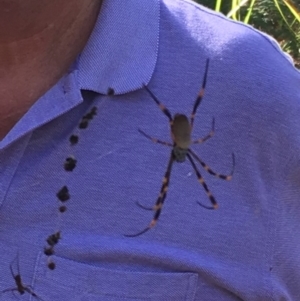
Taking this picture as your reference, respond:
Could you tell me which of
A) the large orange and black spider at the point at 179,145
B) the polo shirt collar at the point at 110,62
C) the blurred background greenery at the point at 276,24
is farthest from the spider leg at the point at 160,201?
the blurred background greenery at the point at 276,24

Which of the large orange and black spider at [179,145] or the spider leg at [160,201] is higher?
the large orange and black spider at [179,145]

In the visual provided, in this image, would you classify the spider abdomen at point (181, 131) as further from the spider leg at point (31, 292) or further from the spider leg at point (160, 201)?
the spider leg at point (31, 292)

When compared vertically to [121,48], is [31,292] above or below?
below

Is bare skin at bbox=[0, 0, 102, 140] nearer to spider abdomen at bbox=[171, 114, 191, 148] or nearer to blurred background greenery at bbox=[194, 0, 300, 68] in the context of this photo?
spider abdomen at bbox=[171, 114, 191, 148]

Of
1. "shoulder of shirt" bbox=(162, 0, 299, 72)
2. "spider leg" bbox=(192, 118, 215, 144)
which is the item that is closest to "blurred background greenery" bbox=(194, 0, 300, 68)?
"shoulder of shirt" bbox=(162, 0, 299, 72)

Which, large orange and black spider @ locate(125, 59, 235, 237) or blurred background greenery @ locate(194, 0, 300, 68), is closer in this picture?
large orange and black spider @ locate(125, 59, 235, 237)

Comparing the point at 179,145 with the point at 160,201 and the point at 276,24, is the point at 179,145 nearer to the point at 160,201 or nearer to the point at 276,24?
the point at 160,201

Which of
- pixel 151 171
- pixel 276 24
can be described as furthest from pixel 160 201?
pixel 276 24

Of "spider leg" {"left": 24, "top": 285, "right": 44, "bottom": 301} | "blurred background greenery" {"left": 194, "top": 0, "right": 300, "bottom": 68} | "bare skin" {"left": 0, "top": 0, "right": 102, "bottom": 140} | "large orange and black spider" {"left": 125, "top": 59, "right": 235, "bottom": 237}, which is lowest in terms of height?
"spider leg" {"left": 24, "top": 285, "right": 44, "bottom": 301}
